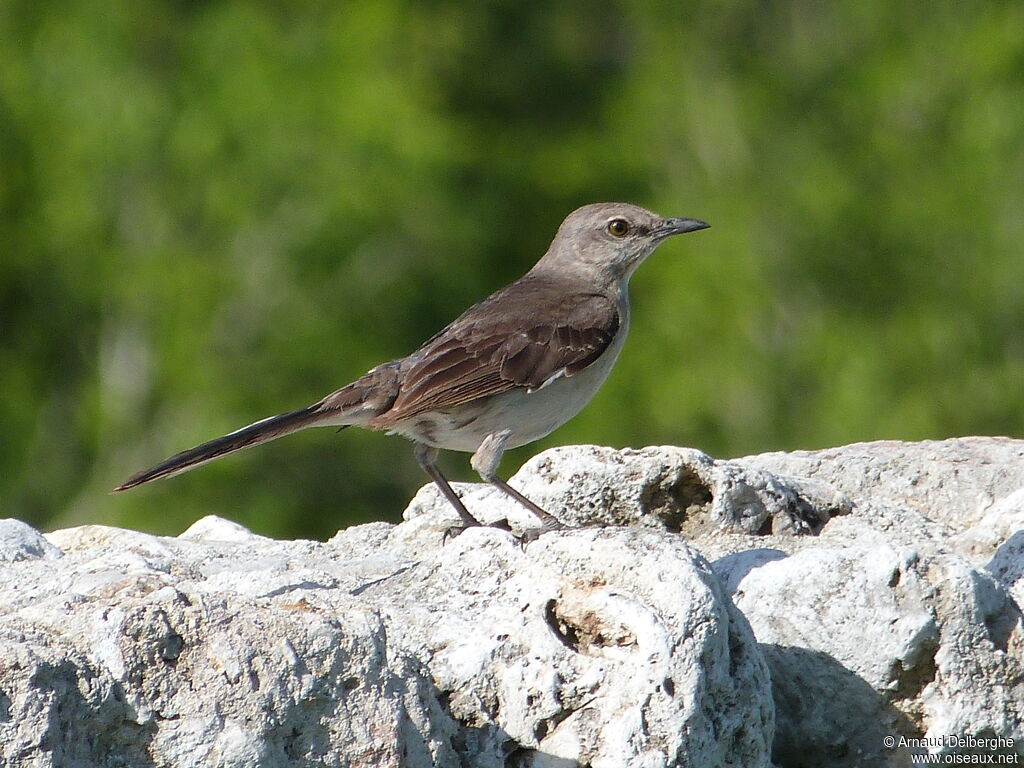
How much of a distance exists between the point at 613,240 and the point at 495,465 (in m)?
1.91

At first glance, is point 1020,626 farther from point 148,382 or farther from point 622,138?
point 622,138

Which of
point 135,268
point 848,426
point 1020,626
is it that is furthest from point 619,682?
point 135,268

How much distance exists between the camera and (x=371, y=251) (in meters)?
19.8

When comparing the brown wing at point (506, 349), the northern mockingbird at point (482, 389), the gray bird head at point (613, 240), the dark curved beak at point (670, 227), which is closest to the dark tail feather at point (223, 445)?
the northern mockingbird at point (482, 389)

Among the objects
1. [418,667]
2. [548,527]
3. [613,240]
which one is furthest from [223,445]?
[613,240]

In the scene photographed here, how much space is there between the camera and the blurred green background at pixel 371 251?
18141mm

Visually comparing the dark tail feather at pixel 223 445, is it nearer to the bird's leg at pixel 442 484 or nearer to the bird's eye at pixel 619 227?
the bird's leg at pixel 442 484

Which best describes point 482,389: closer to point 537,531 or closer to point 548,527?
point 548,527

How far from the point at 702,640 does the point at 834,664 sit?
2.46 ft

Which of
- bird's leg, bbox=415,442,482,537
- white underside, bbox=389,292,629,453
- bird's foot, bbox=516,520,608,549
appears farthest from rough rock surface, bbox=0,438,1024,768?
white underside, bbox=389,292,629,453

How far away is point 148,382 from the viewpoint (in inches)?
742

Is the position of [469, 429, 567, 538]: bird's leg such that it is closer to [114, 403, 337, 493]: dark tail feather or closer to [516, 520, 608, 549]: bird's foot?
[516, 520, 608, 549]: bird's foot

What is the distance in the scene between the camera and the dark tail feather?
20.4ft

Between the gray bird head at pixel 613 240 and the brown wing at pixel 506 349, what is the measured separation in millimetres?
431
